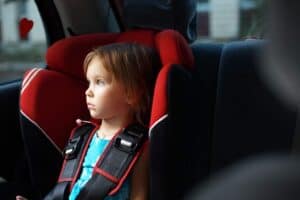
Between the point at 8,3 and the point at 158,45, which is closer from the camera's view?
the point at 158,45

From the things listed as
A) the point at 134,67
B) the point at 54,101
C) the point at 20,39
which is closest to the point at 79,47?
the point at 54,101

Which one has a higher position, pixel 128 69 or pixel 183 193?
pixel 128 69

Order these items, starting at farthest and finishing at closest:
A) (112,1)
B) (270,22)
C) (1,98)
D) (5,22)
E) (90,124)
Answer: (5,22), (112,1), (1,98), (90,124), (270,22)

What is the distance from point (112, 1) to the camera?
2334 millimetres

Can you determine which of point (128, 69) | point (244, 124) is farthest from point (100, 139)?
point (244, 124)

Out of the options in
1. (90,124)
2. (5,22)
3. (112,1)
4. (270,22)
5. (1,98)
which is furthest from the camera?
(5,22)

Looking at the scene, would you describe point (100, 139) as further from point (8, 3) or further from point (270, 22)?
point (270, 22)

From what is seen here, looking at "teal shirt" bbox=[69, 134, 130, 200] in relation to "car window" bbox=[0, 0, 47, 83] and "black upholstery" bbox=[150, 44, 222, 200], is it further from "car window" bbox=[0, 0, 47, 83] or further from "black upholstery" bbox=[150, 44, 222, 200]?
"car window" bbox=[0, 0, 47, 83]

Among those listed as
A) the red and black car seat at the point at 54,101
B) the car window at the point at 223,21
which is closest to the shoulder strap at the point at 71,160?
the red and black car seat at the point at 54,101

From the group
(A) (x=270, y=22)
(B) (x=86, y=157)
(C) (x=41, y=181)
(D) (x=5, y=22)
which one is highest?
(A) (x=270, y=22)

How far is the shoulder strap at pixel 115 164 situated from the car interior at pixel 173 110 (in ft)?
0.24

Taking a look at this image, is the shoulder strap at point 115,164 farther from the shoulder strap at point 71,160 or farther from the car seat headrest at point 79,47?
the car seat headrest at point 79,47

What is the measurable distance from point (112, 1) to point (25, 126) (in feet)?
2.08

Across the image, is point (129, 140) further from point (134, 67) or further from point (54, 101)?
point (54, 101)
